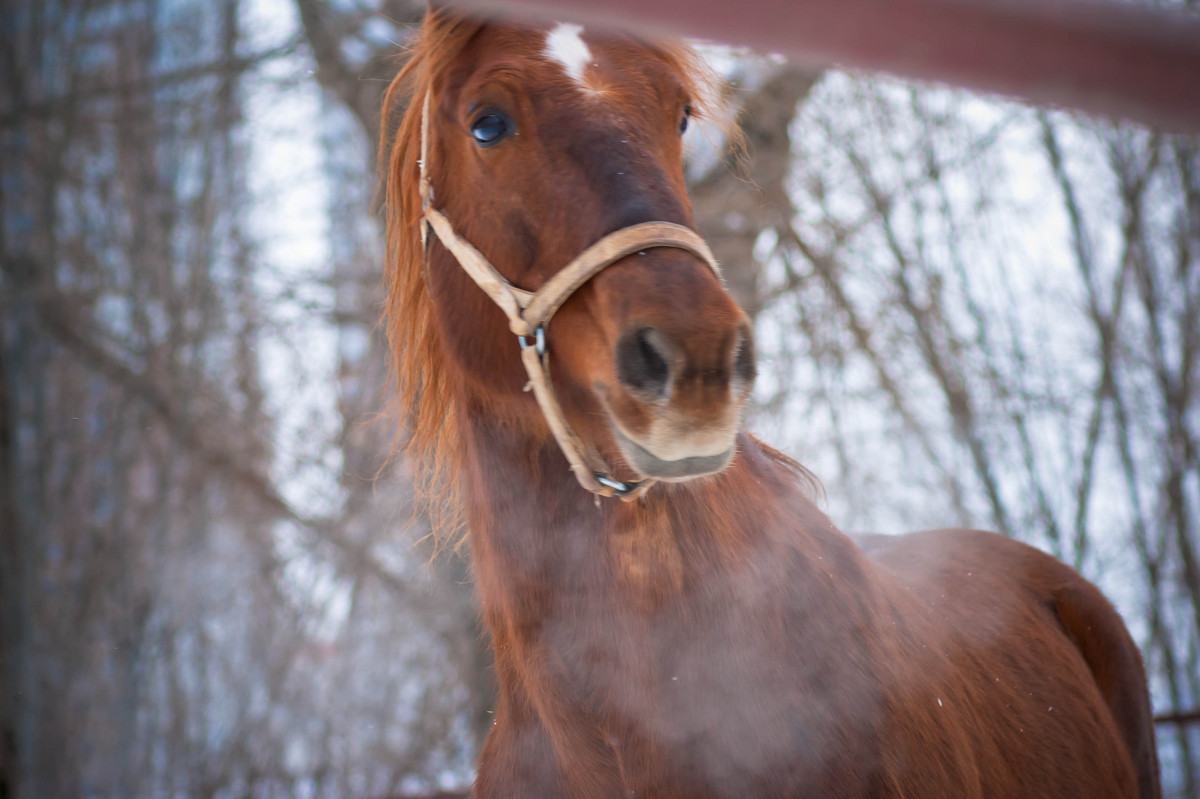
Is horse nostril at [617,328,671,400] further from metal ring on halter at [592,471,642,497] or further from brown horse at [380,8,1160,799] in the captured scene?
metal ring on halter at [592,471,642,497]

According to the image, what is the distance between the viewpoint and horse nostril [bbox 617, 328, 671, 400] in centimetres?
122

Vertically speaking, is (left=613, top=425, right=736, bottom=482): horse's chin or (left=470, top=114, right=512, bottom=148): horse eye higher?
(left=470, top=114, right=512, bottom=148): horse eye

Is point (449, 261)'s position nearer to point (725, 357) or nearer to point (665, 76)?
point (665, 76)

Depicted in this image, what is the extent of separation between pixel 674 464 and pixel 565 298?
14.4 inches

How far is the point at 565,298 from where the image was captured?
56.4 inches

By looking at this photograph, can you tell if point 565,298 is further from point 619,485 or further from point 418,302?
point 418,302

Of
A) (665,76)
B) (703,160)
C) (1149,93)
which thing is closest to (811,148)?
(703,160)

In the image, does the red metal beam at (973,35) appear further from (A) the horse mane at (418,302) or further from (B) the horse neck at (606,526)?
(A) the horse mane at (418,302)

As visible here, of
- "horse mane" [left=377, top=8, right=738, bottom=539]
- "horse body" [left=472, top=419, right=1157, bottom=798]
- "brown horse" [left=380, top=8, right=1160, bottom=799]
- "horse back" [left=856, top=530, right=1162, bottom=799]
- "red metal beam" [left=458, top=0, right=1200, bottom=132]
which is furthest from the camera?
"horse back" [left=856, top=530, right=1162, bottom=799]

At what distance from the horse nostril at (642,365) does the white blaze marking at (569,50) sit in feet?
1.99

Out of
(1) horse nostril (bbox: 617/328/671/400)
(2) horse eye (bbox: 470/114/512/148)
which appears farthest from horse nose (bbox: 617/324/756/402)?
(2) horse eye (bbox: 470/114/512/148)

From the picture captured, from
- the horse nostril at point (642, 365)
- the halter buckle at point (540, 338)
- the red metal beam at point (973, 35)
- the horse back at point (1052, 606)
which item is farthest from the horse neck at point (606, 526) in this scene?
the red metal beam at point (973, 35)

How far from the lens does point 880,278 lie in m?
5.49

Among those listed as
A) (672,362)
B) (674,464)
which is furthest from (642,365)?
(674,464)
